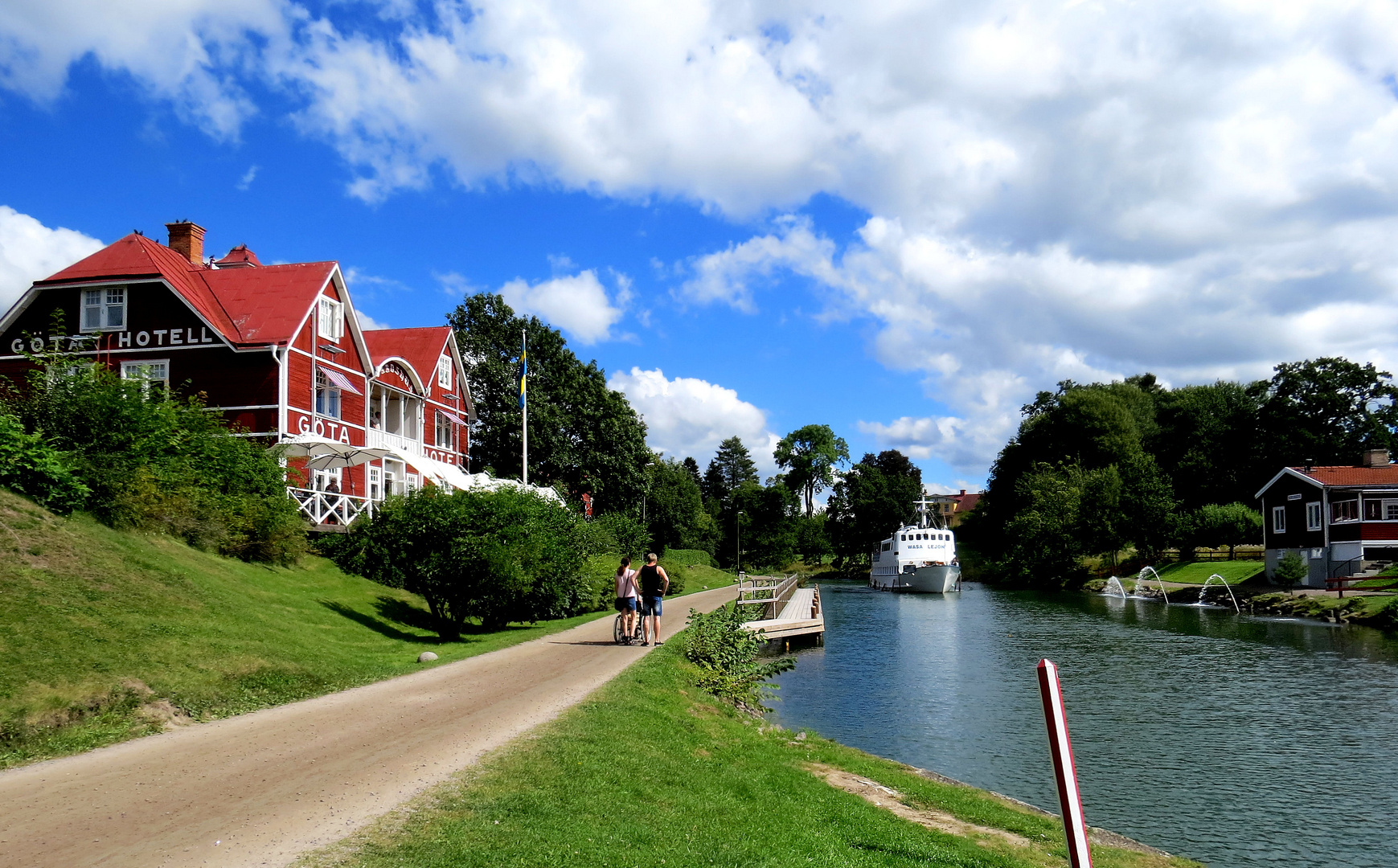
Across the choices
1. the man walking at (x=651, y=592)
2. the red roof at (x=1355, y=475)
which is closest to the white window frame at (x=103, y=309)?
the man walking at (x=651, y=592)

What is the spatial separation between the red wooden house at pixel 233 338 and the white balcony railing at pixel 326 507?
7 centimetres

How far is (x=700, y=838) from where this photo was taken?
7.81m

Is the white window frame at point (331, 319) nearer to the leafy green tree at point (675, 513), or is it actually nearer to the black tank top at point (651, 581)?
the black tank top at point (651, 581)

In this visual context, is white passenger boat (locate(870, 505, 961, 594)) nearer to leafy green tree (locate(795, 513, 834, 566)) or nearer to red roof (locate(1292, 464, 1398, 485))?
red roof (locate(1292, 464, 1398, 485))

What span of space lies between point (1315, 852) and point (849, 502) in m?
99.5

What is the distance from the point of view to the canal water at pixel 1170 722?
12.8 meters

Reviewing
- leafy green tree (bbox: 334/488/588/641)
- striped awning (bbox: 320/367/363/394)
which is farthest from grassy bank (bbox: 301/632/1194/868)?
striped awning (bbox: 320/367/363/394)

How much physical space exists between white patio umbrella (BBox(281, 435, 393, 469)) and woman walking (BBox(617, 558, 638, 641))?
596 inches

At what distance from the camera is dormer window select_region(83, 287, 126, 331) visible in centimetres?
3416

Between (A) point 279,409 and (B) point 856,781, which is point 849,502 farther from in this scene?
(B) point 856,781

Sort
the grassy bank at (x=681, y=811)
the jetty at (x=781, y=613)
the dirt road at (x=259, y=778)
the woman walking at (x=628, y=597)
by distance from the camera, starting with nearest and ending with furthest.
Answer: the dirt road at (x=259, y=778), the grassy bank at (x=681, y=811), the woman walking at (x=628, y=597), the jetty at (x=781, y=613)

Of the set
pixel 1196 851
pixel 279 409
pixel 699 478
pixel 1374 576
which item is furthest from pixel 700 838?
pixel 699 478

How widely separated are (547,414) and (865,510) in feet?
198

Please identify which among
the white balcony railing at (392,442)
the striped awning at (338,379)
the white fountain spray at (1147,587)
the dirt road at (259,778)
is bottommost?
the white fountain spray at (1147,587)
